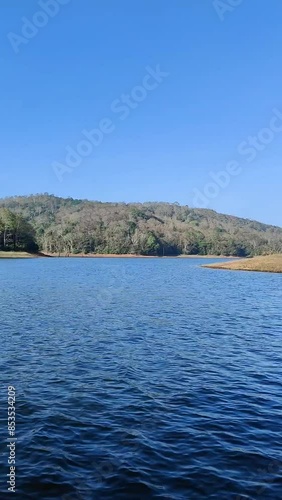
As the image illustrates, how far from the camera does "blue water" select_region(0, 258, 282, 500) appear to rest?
1260 cm

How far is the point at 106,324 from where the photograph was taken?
3688cm

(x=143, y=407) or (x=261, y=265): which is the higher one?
(x=261, y=265)

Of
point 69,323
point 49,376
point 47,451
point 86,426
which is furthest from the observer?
point 69,323

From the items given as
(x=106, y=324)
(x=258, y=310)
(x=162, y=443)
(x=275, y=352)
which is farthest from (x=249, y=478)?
(x=258, y=310)

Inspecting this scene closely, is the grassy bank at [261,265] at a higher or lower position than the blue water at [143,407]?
higher

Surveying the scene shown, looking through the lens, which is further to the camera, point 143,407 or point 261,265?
point 261,265

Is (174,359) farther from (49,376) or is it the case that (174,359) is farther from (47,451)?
(47,451)

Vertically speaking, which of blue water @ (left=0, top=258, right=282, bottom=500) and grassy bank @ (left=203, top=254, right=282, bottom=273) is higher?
grassy bank @ (left=203, top=254, right=282, bottom=273)

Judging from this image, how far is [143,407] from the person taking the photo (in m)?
18.3

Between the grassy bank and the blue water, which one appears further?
the grassy bank

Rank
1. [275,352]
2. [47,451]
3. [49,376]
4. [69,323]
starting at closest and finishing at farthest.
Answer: [47,451]
[49,376]
[275,352]
[69,323]

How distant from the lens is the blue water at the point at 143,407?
12.6 m

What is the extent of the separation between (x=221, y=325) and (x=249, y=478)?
25.4m

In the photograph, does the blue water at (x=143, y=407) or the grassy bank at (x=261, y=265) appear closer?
the blue water at (x=143, y=407)
